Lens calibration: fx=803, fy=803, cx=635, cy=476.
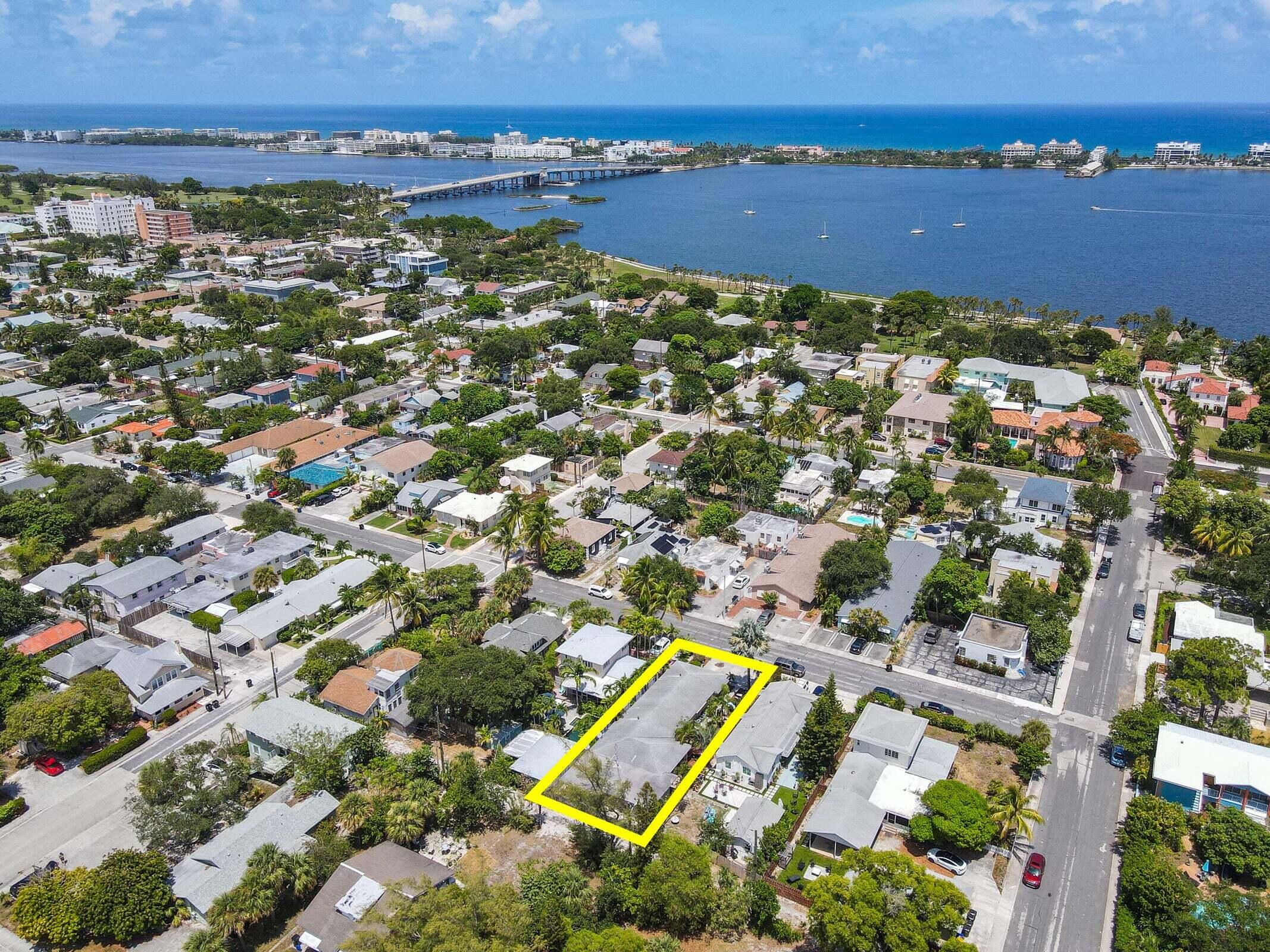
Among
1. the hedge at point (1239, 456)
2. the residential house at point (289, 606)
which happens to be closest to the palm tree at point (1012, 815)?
the residential house at point (289, 606)

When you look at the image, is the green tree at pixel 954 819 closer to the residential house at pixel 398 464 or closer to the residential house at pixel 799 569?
the residential house at pixel 799 569

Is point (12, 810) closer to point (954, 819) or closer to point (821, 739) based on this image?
point (821, 739)

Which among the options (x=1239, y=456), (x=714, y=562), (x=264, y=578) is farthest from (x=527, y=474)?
(x=1239, y=456)

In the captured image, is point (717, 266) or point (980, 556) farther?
point (717, 266)

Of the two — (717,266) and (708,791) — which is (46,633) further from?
(717,266)

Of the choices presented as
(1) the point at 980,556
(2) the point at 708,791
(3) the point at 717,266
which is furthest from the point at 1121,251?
(2) the point at 708,791

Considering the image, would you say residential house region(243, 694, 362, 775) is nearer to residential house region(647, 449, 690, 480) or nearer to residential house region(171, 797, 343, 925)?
residential house region(171, 797, 343, 925)
